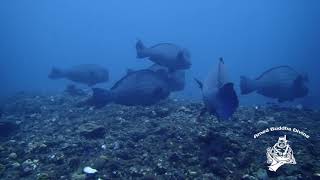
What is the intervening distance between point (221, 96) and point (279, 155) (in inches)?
63.1

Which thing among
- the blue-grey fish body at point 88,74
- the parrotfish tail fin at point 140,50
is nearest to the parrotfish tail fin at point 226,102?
the parrotfish tail fin at point 140,50

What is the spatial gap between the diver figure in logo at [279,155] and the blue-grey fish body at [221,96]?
111 cm

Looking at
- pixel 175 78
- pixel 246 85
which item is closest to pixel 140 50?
pixel 175 78

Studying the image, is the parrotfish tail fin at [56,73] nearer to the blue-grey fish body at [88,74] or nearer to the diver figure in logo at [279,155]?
the blue-grey fish body at [88,74]

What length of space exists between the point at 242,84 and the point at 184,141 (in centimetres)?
317

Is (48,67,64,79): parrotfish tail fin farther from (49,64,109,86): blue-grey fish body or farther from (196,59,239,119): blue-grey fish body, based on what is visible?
(196,59,239,119): blue-grey fish body

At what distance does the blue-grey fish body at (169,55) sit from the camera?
1002 cm

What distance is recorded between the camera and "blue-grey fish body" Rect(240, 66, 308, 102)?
9508mm

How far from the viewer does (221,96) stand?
5.33 metres

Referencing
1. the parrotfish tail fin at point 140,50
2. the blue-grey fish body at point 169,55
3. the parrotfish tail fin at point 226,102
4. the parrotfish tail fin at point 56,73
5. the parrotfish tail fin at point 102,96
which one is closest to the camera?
the parrotfish tail fin at point 226,102

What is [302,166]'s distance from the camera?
5648 mm

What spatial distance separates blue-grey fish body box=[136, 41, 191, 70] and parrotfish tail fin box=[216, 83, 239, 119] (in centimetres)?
462

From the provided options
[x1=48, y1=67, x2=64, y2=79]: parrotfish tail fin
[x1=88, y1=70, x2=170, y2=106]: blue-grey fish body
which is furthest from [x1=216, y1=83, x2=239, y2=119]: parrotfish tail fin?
[x1=48, y1=67, x2=64, y2=79]: parrotfish tail fin

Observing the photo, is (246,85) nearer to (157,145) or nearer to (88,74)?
(157,145)
